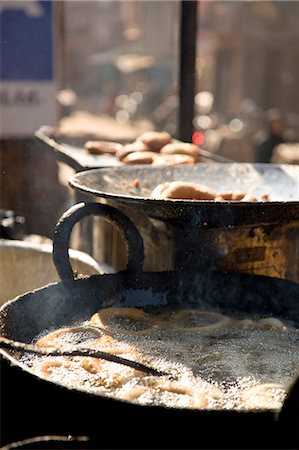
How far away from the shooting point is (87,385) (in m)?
2.75

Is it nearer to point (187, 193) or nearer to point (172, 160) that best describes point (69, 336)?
point (187, 193)

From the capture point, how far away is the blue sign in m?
7.12

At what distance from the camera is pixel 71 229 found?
11.5ft

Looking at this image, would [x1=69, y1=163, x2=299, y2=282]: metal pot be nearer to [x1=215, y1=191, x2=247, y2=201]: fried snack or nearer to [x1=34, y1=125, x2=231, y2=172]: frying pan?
[x1=215, y1=191, x2=247, y2=201]: fried snack

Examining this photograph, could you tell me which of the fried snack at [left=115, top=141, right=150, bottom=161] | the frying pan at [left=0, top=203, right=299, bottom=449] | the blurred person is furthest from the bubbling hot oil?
the blurred person

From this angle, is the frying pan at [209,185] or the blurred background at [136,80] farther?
the blurred background at [136,80]

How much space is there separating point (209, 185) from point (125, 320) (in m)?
1.41

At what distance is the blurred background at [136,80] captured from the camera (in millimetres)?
7207

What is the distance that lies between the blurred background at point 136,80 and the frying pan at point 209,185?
2278 millimetres

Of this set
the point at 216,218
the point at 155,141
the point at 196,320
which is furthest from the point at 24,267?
the point at 155,141

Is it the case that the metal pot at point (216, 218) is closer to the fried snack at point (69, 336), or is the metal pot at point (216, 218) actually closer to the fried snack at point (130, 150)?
the fried snack at point (69, 336)

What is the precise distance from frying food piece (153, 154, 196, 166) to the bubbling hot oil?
5.67ft

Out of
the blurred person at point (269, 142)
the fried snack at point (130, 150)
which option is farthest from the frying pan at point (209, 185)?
the blurred person at point (269, 142)

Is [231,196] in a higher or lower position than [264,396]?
higher
